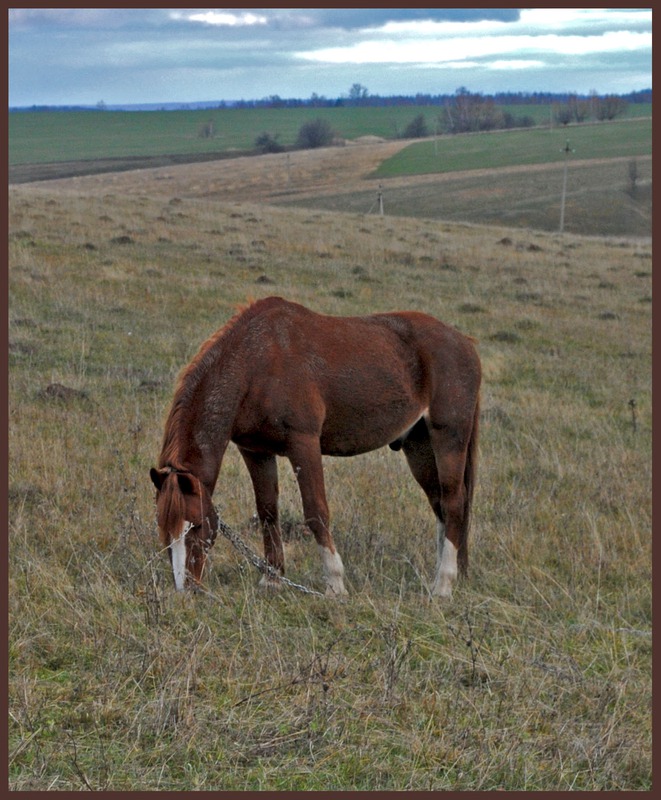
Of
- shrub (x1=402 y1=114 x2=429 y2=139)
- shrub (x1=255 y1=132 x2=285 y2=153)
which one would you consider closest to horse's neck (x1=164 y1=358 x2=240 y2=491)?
shrub (x1=255 y1=132 x2=285 y2=153)

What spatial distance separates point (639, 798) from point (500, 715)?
735 millimetres

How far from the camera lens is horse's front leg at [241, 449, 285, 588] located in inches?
244

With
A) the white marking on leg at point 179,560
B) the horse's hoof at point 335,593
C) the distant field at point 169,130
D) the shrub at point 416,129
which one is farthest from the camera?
the shrub at point 416,129

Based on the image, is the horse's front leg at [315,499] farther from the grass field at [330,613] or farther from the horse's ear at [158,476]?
the horse's ear at [158,476]

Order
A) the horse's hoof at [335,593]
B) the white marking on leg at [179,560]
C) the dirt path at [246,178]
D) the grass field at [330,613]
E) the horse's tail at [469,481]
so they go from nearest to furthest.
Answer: the grass field at [330,613] → the white marking on leg at [179,560] → the horse's hoof at [335,593] → the horse's tail at [469,481] → the dirt path at [246,178]

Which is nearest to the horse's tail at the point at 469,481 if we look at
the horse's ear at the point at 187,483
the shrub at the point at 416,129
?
the horse's ear at the point at 187,483

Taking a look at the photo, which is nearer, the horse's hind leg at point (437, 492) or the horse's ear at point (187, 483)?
the horse's ear at point (187, 483)

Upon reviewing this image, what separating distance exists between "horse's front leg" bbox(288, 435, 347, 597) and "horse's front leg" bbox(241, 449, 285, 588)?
38cm

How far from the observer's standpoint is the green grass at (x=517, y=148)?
9200cm

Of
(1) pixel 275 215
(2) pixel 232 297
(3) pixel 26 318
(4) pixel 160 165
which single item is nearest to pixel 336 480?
(3) pixel 26 318

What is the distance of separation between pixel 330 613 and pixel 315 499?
79cm

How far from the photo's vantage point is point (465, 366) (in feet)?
22.2

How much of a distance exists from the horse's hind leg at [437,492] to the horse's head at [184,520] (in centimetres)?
179

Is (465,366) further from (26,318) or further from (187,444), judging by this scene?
(26,318)
